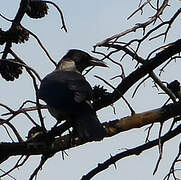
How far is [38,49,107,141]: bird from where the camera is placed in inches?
139

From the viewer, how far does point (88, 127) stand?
3607mm

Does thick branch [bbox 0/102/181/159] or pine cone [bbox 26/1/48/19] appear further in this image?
pine cone [bbox 26/1/48/19]

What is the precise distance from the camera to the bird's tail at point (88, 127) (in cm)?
327

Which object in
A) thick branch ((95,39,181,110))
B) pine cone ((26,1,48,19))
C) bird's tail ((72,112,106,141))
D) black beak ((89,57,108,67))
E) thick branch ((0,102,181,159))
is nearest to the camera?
thick branch ((95,39,181,110))

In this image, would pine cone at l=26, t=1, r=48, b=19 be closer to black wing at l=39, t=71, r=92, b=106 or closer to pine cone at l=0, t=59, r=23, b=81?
pine cone at l=0, t=59, r=23, b=81

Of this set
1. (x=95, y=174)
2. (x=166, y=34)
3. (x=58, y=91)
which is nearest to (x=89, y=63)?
(x=58, y=91)

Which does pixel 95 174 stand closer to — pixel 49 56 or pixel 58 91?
pixel 49 56

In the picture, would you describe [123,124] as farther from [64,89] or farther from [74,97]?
[64,89]

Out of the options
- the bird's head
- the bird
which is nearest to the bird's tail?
the bird

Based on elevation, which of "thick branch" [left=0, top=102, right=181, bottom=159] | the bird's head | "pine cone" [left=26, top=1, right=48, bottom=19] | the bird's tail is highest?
the bird's head

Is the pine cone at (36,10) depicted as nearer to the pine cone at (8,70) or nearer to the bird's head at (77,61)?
the pine cone at (8,70)

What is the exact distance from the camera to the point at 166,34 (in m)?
3.02

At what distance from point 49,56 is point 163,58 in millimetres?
736

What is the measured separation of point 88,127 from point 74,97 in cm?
76
